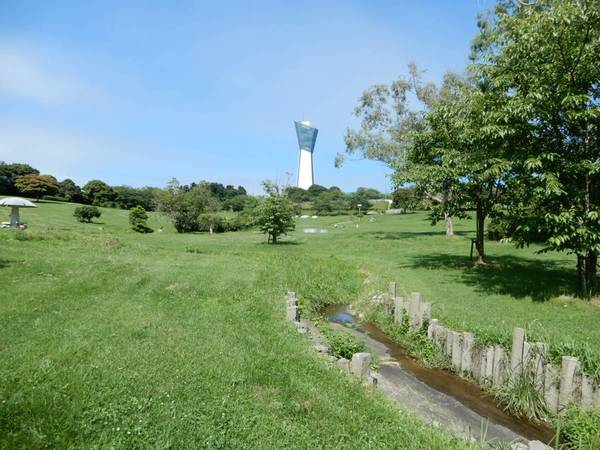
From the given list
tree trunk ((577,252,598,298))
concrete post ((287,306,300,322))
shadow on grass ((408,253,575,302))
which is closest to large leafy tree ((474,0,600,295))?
tree trunk ((577,252,598,298))

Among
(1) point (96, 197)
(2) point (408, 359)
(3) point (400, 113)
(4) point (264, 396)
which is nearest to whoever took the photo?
(4) point (264, 396)

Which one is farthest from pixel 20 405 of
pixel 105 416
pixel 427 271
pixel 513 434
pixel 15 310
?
pixel 427 271

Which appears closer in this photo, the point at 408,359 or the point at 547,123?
the point at 408,359

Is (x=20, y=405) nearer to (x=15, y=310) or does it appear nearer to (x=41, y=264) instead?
(x=15, y=310)

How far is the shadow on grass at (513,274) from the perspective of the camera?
1219cm

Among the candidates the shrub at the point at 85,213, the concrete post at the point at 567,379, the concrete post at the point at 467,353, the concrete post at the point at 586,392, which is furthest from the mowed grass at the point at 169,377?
the shrub at the point at 85,213

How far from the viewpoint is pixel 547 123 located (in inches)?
443

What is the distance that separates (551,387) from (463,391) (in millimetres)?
1458

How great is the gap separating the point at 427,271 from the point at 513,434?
35.3 feet

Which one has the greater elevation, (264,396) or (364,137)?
(364,137)

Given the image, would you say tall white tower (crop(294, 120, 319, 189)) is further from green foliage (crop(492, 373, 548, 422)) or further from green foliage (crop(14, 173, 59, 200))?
green foliage (crop(492, 373, 548, 422))

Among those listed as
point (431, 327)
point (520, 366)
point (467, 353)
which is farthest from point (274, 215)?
point (520, 366)

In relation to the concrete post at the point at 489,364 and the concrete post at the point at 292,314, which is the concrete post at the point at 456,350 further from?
the concrete post at the point at 292,314

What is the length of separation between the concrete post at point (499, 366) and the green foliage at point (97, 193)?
7043 cm
